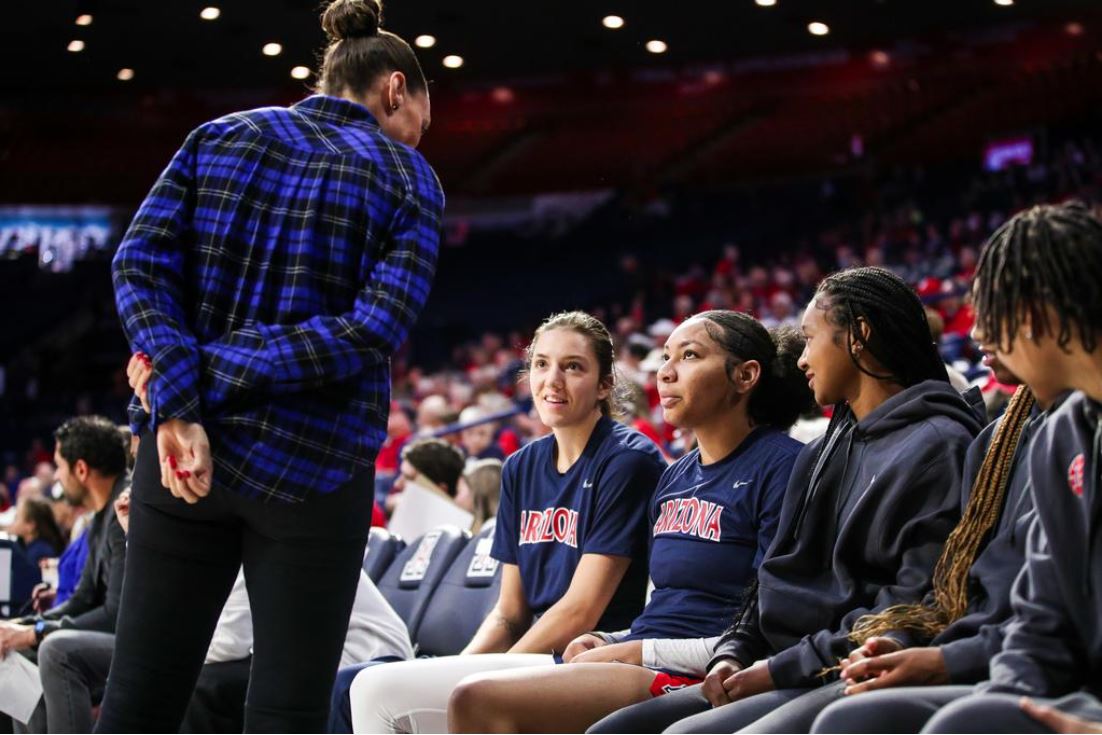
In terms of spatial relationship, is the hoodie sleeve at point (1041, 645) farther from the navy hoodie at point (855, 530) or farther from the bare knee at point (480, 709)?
the bare knee at point (480, 709)

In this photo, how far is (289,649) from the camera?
77.5 inches

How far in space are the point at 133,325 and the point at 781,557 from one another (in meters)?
1.22

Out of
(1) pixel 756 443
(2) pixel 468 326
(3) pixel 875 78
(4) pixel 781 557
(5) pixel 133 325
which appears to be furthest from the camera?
(2) pixel 468 326

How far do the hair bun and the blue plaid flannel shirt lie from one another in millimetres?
203

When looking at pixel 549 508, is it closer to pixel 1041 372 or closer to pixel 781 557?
pixel 781 557

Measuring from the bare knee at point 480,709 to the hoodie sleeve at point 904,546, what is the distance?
1.72 feet

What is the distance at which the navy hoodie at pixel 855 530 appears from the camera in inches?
92.7

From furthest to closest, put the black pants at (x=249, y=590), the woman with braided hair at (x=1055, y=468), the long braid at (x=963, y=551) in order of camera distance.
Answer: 1. the long braid at (x=963, y=551)
2. the black pants at (x=249, y=590)
3. the woman with braided hair at (x=1055, y=468)

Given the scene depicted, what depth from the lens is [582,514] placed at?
3.26 meters

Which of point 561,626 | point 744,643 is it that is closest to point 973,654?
point 744,643

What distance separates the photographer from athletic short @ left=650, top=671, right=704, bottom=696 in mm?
2703

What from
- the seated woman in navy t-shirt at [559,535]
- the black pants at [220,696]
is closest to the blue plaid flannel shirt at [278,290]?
the seated woman in navy t-shirt at [559,535]

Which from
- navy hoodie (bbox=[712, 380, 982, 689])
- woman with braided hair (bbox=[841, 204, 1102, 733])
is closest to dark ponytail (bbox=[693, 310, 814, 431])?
navy hoodie (bbox=[712, 380, 982, 689])

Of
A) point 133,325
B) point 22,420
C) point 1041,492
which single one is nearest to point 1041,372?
point 1041,492
